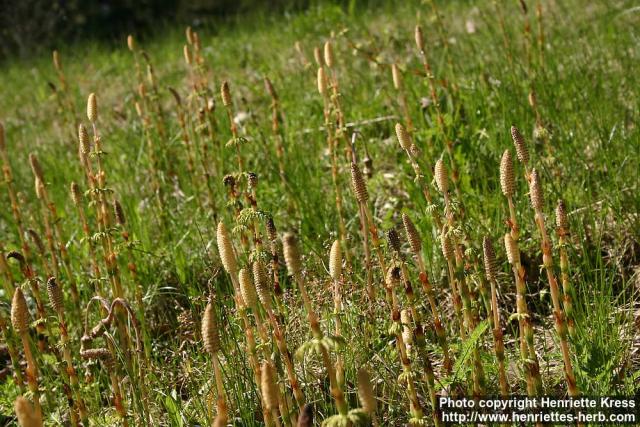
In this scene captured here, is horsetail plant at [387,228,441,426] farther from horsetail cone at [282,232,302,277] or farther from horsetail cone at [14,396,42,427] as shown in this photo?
horsetail cone at [14,396,42,427]

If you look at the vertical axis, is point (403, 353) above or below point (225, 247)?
below

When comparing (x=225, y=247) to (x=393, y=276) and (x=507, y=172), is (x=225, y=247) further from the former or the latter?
(x=507, y=172)

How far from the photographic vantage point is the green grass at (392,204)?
70.3 inches

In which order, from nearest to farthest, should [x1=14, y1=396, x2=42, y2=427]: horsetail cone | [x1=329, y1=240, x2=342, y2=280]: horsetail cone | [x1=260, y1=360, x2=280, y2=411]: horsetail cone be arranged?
[x1=14, y1=396, x2=42, y2=427]: horsetail cone < [x1=260, y1=360, x2=280, y2=411]: horsetail cone < [x1=329, y1=240, x2=342, y2=280]: horsetail cone

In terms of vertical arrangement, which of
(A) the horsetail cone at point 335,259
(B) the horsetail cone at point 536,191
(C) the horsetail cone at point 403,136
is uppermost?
(C) the horsetail cone at point 403,136

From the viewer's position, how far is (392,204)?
8.95 feet

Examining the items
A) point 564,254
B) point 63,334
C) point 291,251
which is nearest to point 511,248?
point 564,254

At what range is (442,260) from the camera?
7.30ft

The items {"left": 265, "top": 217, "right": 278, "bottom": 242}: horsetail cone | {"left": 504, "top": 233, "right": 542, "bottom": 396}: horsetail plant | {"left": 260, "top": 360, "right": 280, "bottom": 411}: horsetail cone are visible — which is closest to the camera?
{"left": 260, "top": 360, "right": 280, "bottom": 411}: horsetail cone

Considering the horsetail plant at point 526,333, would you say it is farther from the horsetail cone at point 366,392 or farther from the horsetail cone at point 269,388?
the horsetail cone at point 269,388

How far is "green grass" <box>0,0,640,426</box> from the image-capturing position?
179 centimetres

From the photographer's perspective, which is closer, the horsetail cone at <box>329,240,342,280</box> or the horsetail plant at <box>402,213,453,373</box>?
the horsetail cone at <box>329,240,342,280</box>

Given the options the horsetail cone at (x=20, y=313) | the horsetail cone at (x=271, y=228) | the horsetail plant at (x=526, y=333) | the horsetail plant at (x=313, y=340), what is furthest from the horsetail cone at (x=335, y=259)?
the horsetail cone at (x=20, y=313)

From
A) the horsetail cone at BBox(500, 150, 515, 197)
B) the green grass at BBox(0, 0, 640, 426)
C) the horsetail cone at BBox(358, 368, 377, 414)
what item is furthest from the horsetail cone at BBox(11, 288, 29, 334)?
the horsetail cone at BBox(500, 150, 515, 197)
